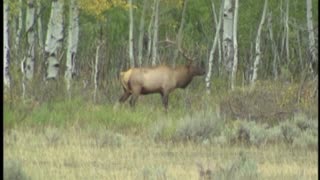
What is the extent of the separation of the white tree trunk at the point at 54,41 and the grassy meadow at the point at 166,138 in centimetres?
129

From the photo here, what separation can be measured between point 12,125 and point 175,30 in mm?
30095

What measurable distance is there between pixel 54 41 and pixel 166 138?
27.9ft

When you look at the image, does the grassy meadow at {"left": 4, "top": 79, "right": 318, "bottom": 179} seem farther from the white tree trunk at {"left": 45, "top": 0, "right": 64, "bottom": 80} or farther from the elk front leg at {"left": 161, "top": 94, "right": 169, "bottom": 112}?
the white tree trunk at {"left": 45, "top": 0, "right": 64, "bottom": 80}

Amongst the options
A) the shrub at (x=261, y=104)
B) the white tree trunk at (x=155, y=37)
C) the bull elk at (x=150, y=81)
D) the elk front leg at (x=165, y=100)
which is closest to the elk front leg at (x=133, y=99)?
the bull elk at (x=150, y=81)

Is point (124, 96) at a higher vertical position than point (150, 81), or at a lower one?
lower

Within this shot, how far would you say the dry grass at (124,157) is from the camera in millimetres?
10852

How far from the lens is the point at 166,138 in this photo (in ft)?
49.6

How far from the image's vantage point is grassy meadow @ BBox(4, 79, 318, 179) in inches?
431

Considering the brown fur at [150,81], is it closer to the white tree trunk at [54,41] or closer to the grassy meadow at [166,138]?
the grassy meadow at [166,138]

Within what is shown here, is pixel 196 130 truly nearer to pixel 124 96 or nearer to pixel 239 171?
pixel 239 171

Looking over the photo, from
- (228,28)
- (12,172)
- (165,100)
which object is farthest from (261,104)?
(12,172)

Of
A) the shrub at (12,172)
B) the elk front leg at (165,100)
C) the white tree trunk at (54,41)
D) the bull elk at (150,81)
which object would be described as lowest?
the elk front leg at (165,100)

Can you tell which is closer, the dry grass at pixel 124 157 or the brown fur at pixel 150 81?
the dry grass at pixel 124 157

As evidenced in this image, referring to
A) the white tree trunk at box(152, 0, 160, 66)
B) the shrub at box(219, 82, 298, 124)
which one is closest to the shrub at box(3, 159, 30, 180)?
the shrub at box(219, 82, 298, 124)
